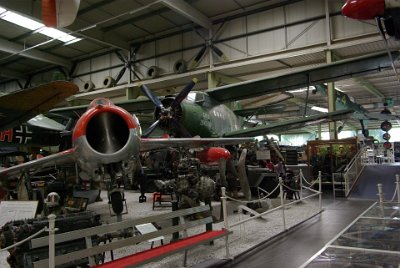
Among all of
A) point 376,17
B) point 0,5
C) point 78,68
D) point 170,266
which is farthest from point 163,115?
point 78,68

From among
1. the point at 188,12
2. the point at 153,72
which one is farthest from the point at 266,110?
the point at 153,72

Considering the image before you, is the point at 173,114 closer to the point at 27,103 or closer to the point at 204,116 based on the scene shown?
the point at 204,116

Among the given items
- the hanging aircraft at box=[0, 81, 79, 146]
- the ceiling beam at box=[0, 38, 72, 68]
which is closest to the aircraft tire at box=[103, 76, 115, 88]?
the ceiling beam at box=[0, 38, 72, 68]

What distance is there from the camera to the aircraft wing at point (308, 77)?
7.12m

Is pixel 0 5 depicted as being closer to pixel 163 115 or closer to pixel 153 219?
pixel 163 115

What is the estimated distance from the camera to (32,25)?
1448 cm

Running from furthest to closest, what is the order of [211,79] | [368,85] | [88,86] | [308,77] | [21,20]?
[368,85] < [88,86] < [211,79] < [21,20] < [308,77]

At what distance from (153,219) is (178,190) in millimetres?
1860

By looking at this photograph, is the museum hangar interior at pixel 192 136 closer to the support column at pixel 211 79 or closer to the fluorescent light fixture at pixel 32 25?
the fluorescent light fixture at pixel 32 25

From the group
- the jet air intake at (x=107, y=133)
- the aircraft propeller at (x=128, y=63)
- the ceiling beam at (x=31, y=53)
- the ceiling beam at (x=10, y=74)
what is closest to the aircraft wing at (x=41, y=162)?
the jet air intake at (x=107, y=133)

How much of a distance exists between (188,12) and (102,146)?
10.2 meters

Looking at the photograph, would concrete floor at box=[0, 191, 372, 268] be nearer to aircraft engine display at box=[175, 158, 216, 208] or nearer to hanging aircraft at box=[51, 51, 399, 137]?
aircraft engine display at box=[175, 158, 216, 208]

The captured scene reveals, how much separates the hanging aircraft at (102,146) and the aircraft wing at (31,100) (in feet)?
1.92

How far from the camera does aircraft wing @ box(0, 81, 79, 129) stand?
15.5ft
